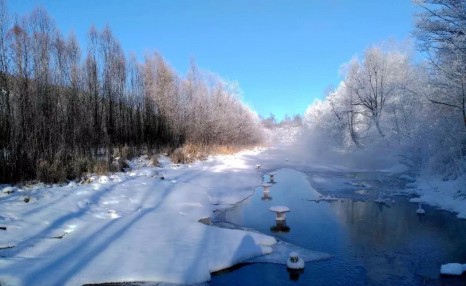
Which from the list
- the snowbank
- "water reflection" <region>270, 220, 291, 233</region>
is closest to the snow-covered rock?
"water reflection" <region>270, 220, 291, 233</region>

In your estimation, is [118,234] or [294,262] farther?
[118,234]

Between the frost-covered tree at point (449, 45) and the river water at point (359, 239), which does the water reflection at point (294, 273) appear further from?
the frost-covered tree at point (449, 45)

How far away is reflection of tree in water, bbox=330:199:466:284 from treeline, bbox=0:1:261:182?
9.13 metres

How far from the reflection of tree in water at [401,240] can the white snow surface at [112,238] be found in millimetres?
2199

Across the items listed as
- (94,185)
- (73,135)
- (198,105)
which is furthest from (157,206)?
(198,105)

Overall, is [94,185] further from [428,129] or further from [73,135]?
[428,129]

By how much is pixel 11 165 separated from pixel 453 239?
12281mm

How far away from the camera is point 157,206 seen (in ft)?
32.7

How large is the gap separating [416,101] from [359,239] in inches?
609

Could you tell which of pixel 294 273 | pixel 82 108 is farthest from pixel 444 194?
pixel 82 108

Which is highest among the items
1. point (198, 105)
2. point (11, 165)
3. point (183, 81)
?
point (183, 81)

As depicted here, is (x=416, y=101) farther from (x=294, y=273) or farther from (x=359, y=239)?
(x=294, y=273)

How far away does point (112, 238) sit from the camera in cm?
696

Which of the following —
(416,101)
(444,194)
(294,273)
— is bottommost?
(294,273)
